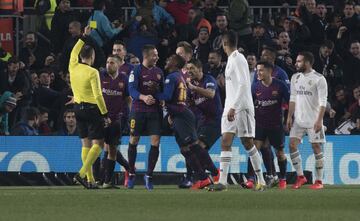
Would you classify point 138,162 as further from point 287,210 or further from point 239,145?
point 287,210

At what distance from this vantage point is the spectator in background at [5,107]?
2362cm

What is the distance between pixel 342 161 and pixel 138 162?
3.78 metres

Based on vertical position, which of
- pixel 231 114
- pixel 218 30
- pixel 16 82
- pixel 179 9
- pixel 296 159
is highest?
pixel 179 9

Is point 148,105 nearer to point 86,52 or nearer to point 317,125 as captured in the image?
point 86,52

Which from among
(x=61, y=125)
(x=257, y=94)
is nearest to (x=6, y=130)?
(x=61, y=125)

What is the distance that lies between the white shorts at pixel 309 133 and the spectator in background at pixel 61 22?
8217mm

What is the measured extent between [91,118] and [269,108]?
3.02 meters

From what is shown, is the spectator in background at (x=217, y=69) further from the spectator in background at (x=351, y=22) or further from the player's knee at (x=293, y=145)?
the spectator in background at (x=351, y=22)

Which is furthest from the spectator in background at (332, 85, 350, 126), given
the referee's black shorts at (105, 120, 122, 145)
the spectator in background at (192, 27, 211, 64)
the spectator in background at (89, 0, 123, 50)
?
the referee's black shorts at (105, 120, 122, 145)

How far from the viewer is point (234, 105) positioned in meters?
17.1

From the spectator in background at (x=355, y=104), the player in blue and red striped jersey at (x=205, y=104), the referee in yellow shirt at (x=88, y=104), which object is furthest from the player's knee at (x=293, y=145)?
the spectator in background at (x=355, y=104)

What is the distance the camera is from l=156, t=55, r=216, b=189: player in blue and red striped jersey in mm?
18766

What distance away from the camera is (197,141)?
62.6 feet

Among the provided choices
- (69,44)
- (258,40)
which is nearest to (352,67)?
(258,40)
